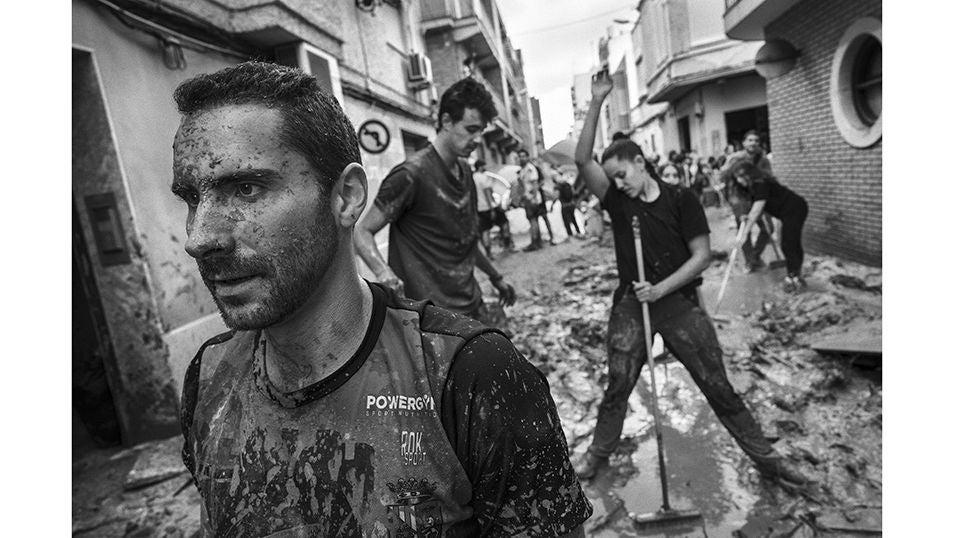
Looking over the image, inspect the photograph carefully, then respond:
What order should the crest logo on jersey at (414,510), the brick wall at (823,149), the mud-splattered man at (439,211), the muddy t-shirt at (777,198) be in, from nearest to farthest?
the crest logo on jersey at (414,510), the mud-splattered man at (439,211), the muddy t-shirt at (777,198), the brick wall at (823,149)

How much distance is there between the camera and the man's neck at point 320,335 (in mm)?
1278

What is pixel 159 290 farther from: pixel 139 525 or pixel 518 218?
pixel 518 218

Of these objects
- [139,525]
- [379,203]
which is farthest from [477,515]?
[139,525]

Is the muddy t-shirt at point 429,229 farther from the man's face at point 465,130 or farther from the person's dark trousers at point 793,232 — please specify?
the person's dark trousers at point 793,232

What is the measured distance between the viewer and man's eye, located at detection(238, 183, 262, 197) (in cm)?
119

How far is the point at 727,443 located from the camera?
165 inches

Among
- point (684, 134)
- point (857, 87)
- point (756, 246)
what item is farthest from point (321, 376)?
point (684, 134)

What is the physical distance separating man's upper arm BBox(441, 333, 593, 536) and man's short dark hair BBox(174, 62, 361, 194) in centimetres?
53

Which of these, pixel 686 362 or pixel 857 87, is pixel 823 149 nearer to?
pixel 857 87

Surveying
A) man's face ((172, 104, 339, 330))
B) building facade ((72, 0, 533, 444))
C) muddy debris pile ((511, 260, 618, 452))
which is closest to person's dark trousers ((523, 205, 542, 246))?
muddy debris pile ((511, 260, 618, 452))

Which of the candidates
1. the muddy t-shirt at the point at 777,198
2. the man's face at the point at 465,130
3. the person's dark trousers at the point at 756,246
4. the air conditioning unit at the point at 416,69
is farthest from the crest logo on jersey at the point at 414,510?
the air conditioning unit at the point at 416,69

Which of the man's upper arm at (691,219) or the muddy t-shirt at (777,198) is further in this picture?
the muddy t-shirt at (777,198)

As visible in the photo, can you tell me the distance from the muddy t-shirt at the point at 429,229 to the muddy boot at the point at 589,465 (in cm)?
129

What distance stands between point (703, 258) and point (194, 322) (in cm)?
436
